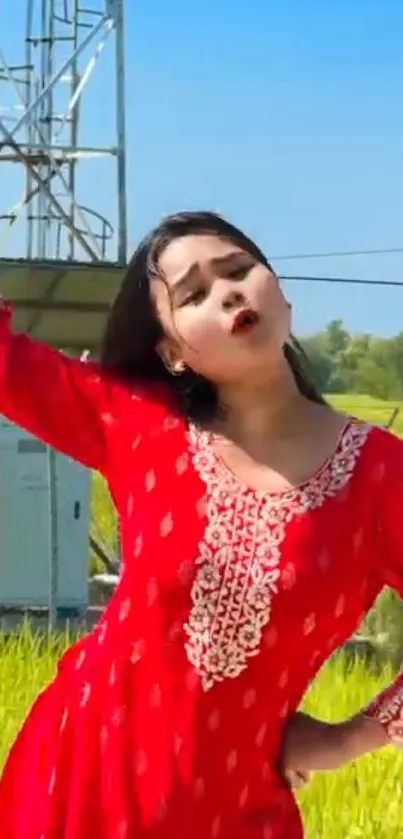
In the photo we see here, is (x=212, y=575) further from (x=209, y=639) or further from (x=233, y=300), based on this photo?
(x=233, y=300)

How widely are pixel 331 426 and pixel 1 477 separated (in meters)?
3.56

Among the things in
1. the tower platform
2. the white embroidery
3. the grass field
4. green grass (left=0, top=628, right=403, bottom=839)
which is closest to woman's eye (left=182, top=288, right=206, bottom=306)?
the white embroidery

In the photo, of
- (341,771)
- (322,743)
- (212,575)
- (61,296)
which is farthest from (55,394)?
(61,296)

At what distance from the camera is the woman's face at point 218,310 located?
105 centimetres

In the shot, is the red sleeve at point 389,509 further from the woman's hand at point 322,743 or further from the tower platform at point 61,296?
the tower platform at point 61,296

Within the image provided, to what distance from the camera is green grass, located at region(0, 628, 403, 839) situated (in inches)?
82.2

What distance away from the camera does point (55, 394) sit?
112 cm

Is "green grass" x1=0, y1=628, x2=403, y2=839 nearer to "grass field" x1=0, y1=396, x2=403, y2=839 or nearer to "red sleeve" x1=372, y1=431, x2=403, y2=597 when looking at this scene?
"grass field" x1=0, y1=396, x2=403, y2=839

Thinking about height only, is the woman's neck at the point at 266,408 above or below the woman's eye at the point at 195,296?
below

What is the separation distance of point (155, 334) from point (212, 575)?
0.18 metres

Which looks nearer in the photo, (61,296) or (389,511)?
(389,511)

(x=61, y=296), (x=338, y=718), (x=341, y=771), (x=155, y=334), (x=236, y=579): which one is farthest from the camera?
(x=61, y=296)

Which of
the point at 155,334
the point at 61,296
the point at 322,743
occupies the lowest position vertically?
the point at 61,296

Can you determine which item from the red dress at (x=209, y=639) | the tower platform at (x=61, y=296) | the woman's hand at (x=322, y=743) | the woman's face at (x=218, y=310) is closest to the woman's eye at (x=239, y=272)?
the woman's face at (x=218, y=310)
